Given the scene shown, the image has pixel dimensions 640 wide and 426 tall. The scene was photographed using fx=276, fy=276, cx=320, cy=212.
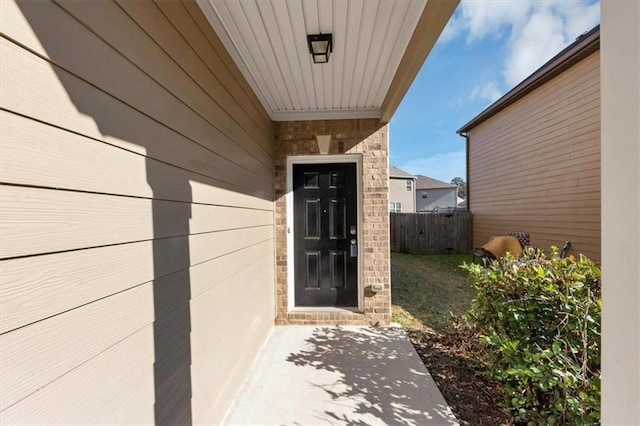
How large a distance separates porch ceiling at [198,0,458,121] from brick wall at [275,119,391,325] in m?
0.42

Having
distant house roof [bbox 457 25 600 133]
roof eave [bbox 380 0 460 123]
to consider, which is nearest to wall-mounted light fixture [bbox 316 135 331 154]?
roof eave [bbox 380 0 460 123]

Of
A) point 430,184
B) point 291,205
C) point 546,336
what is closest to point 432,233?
point 291,205

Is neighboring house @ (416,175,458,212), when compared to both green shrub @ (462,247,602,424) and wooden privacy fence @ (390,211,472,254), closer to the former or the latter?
wooden privacy fence @ (390,211,472,254)

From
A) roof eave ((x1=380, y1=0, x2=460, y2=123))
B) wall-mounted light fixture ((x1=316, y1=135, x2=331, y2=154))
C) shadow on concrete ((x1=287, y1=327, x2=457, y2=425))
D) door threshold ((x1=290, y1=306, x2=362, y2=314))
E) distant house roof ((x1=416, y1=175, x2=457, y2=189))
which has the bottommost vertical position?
shadow on concrete ((x1=287, y1=327, x2=457, y2=425))

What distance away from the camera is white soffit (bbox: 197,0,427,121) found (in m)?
1.63

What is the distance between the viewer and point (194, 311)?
4.77 feet

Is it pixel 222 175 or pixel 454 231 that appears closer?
pixel 222 175

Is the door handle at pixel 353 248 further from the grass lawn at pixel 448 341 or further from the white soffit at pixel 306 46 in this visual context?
the white soffit at pixel 306 46

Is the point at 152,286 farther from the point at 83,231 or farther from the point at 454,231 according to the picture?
the point at 454,231

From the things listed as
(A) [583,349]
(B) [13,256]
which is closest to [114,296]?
(B) [13,256]

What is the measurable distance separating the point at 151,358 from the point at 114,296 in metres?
0.36

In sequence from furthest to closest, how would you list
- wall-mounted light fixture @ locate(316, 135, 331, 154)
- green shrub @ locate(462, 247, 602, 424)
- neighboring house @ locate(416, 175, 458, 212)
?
neighboring house @ locate(416, 175, 458, 212)
wall-mounted light fixture @ locate(316, 135, 331, 154)
green shrub @ locate(462, 247, 602, 424)

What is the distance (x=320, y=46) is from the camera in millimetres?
1952

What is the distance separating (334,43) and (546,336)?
237 cm
